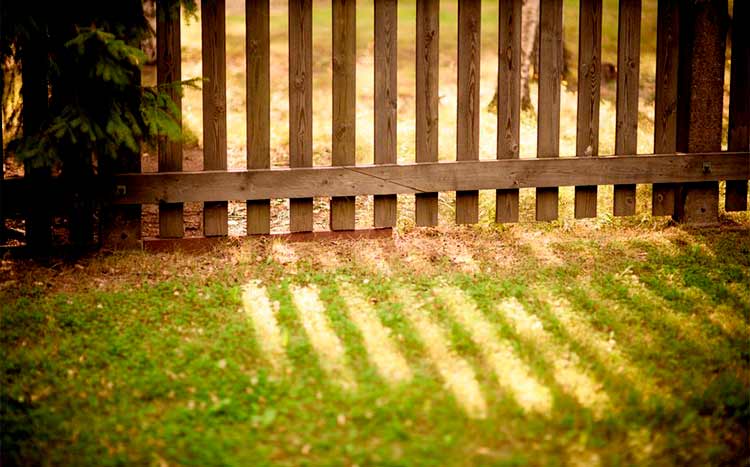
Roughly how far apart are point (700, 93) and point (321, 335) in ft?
12.2

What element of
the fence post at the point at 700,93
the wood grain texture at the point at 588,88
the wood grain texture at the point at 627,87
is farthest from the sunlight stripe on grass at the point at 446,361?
the fence post at the point at 700,93

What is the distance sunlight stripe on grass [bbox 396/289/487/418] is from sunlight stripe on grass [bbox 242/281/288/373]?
0.73 metres

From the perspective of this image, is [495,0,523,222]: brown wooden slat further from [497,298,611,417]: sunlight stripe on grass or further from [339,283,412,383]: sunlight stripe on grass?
[339,283,412,383]: sunlight stripe on grass

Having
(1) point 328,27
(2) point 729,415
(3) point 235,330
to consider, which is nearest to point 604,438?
(2) point 729,415

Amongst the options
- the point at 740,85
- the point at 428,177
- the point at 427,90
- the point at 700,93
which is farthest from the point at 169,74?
the point at 740,85

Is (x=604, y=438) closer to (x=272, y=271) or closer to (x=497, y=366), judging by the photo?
(x=497, y=366)

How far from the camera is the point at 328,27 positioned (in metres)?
15.3

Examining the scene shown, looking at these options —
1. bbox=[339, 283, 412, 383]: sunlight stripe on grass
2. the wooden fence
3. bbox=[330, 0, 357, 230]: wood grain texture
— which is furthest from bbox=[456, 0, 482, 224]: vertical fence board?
bbox=[339, 283, 412, 383]: sunlight stripe on grass

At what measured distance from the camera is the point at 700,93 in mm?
6426

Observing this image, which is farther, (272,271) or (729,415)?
(272,271)

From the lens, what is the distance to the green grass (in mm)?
3420

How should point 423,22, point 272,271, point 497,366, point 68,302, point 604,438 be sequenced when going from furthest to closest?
point 423,22
point 272,271
point 68,302
point 497,366
point 604,438

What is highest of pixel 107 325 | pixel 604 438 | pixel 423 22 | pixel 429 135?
pixel 423 22

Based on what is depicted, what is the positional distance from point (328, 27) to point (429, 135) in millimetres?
9762
